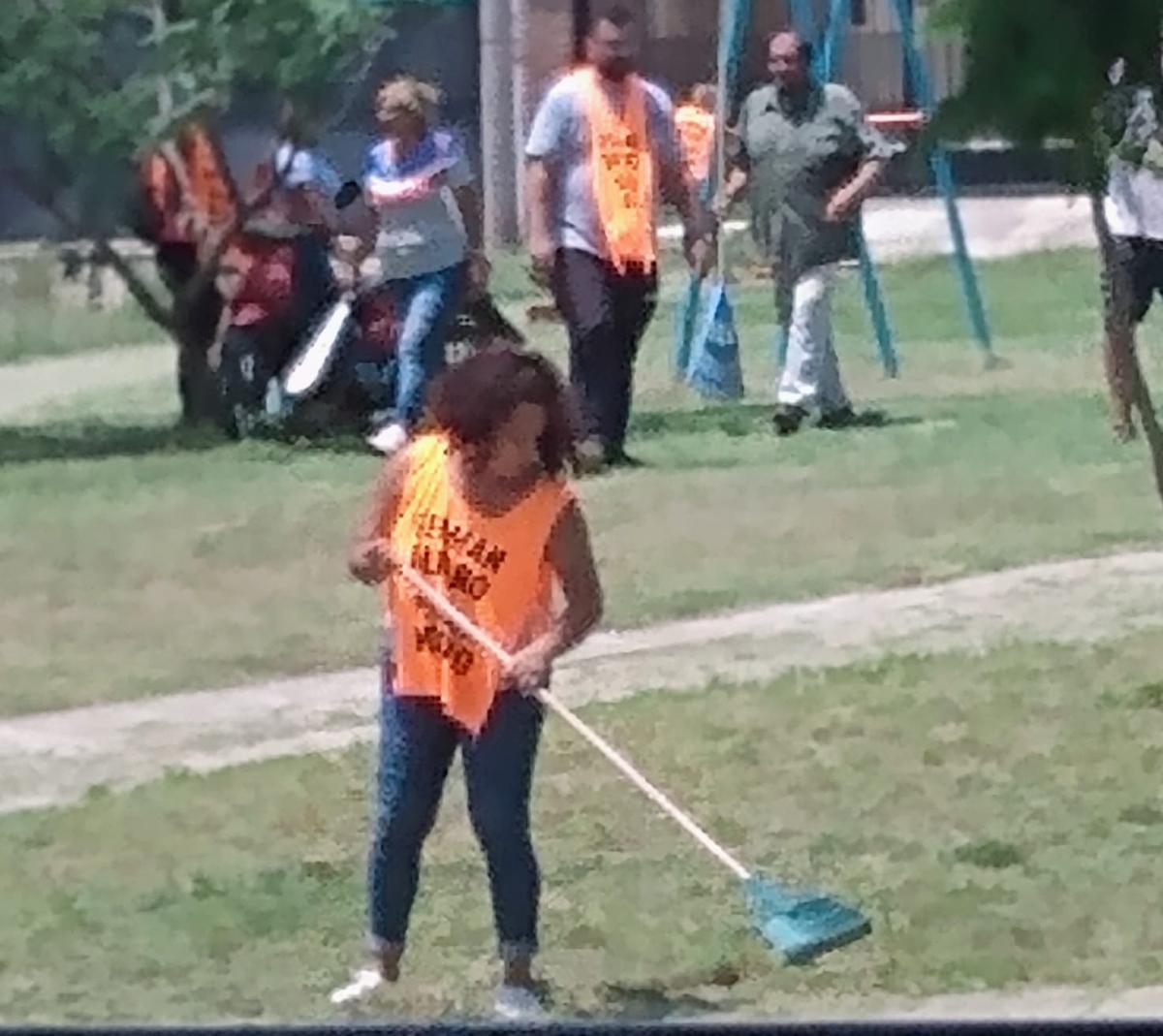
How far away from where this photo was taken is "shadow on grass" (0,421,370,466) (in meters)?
5.11

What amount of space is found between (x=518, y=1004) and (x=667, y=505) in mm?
1458

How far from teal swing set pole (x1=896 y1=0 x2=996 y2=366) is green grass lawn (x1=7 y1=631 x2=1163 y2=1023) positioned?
1.92 ft

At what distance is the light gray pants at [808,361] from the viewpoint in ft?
17.6

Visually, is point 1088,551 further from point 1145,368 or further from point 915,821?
point 915,821

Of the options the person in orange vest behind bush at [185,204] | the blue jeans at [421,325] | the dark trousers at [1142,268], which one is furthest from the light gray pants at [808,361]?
the person in orange vest behind bush at [185,204]

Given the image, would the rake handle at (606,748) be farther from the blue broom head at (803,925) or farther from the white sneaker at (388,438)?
the white sneaker at (388,438)

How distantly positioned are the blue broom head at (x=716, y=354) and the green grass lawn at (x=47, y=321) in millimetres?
795

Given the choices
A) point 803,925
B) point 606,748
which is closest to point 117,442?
point 606,748

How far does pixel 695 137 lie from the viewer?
5.07 meters

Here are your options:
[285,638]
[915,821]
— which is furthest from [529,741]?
[285,638]

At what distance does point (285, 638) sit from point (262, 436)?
684 mm

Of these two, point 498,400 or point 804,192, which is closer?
point 498,400

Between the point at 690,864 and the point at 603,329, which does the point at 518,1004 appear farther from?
the point at 603,329

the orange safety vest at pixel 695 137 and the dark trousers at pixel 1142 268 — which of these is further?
the orange safety vest at pixel 695 137
